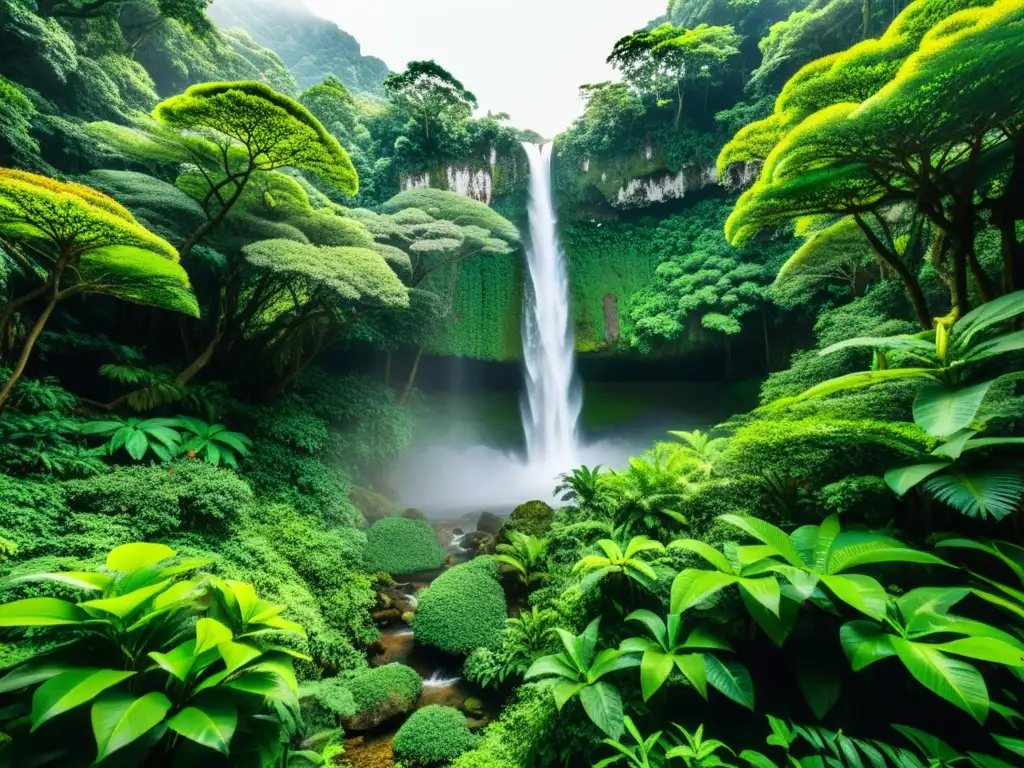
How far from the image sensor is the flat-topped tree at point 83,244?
3279mm

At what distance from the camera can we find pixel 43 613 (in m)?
1.71

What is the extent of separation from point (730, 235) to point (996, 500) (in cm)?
353

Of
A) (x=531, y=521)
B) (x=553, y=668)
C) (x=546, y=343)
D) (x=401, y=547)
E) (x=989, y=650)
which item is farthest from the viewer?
(x=546, y=343)

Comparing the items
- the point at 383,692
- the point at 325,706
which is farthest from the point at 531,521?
the point at 325,706

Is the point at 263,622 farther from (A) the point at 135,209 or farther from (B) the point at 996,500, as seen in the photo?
(A) the point at 135,209

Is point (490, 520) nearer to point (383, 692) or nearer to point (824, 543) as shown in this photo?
point (383, 692)

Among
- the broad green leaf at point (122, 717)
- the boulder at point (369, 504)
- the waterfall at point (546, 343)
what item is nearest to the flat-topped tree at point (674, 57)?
the waterfall at point (546, 343)

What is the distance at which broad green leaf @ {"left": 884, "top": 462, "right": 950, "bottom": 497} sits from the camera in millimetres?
1922

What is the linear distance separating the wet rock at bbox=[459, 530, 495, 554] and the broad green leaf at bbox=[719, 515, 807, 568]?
5299mm

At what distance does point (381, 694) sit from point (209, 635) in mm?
2545

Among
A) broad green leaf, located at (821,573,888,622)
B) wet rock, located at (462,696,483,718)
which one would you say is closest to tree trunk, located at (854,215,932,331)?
broad green leaf, located at (821,573,888,622)

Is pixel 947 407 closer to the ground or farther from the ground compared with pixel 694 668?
farther from the ground

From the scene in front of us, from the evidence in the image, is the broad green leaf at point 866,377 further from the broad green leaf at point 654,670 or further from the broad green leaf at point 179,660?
the broad green leaf at point 179,660

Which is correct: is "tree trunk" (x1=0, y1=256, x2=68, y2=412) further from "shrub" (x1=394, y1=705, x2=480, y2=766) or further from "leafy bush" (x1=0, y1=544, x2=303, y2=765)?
"shrub" (x1=394, y1=705, x2=480, y2=766)
